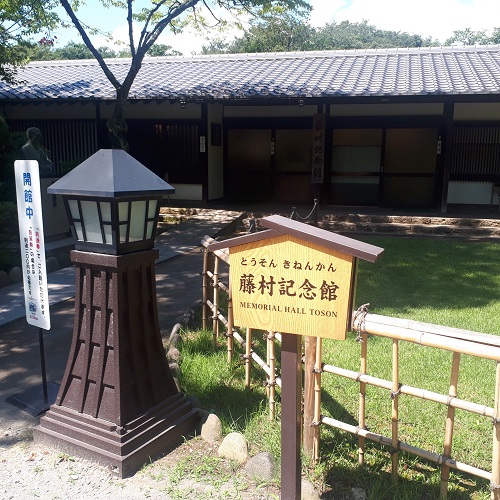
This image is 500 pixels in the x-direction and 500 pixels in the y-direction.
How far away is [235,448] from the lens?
312 cm

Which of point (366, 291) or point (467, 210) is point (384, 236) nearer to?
point (467, 210)

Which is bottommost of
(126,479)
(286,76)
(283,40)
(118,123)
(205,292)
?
(126,479)

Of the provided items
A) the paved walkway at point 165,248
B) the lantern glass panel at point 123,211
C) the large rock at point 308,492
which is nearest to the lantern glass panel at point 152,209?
the lantern glass panel at point 123,211

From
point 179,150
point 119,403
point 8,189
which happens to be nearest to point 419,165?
point 179,150

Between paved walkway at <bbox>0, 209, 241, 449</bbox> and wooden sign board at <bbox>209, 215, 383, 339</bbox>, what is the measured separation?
6.83ft

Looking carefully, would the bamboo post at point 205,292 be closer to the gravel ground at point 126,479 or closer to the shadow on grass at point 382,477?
the gravel ground at point 126,479

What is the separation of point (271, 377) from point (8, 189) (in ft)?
24.4

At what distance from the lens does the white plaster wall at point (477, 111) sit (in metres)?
12.1

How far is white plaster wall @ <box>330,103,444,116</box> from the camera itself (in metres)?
12.3

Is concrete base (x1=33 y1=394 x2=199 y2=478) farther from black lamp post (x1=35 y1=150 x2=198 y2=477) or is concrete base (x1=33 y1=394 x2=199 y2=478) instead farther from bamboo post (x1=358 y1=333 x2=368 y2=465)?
bamboo post (x1=358 y1=333 x2=368 y2=465)

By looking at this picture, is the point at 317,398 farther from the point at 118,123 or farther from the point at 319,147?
the point at 319,147

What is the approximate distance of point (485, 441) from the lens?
3.36m

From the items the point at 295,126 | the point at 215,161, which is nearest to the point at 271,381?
the point at 295,126

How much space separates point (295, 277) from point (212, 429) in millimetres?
1546
